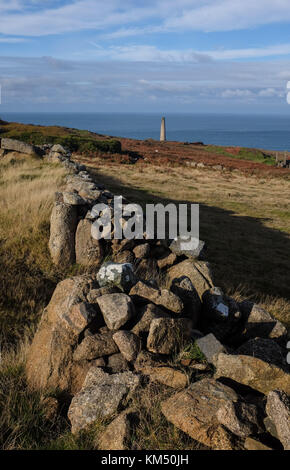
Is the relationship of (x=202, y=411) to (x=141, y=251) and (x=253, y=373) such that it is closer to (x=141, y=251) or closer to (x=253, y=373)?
(x=253, y=373)

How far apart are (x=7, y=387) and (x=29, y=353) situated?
599 millimetres

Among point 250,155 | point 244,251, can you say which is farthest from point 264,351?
point 250,155

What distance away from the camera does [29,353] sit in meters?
4.64

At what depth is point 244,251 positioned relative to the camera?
47.5 ft

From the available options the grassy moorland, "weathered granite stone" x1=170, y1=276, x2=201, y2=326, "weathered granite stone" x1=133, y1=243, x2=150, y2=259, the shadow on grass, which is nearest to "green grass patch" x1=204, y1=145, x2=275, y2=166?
the grassy moorland

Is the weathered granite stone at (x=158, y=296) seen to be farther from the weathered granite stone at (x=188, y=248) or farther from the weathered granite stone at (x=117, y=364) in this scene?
the weathered granite stone at (x=188, y=248)

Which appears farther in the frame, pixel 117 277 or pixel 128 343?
pixel 117 277

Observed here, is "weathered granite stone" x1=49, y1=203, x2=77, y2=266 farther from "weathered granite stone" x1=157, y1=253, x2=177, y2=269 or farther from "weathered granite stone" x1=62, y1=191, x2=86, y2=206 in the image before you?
"weathered granite stone" x1=157, y1=253, x2=177, y2=269

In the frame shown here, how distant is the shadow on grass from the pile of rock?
355 centimetres

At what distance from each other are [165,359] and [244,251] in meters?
10.9

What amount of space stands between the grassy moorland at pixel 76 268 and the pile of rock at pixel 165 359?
6.7 inches

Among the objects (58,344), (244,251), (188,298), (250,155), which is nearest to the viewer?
(58,344)
